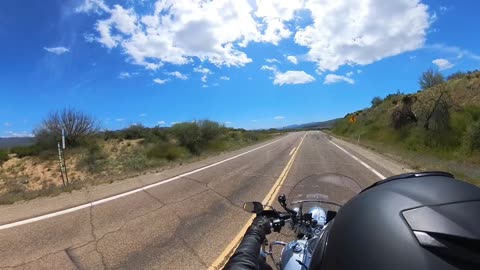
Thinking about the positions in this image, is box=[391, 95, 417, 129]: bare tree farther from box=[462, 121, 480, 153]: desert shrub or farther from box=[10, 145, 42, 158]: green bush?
box=[10, 145, 42, 158]: green bush

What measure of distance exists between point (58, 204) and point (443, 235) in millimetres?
9640

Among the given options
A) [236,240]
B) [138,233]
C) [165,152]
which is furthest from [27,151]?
[236,240]

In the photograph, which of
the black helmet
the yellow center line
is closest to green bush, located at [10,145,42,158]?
the yellow center line

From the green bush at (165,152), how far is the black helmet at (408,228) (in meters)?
34.2

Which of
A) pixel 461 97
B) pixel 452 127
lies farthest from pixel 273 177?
pixel 461 97

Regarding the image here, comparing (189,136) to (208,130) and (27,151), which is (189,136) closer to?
(208,130)

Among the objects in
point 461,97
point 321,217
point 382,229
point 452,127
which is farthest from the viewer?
point 461,97

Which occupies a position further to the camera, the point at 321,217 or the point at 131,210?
the point at 131,210

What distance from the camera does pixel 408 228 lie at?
1.57 metres

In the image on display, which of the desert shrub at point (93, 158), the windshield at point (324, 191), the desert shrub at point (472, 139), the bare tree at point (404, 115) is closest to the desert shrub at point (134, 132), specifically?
the desert shrub at point (93, 158)

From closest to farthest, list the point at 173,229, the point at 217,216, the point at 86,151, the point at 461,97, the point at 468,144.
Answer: the point at 173,229, the point at 217,216, the point at 468,144, the point at 86,151, the point at 461,97

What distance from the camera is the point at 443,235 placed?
1.50 m

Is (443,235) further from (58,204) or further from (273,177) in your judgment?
(273,177)

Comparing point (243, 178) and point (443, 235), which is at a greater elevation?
point (443, 235)
